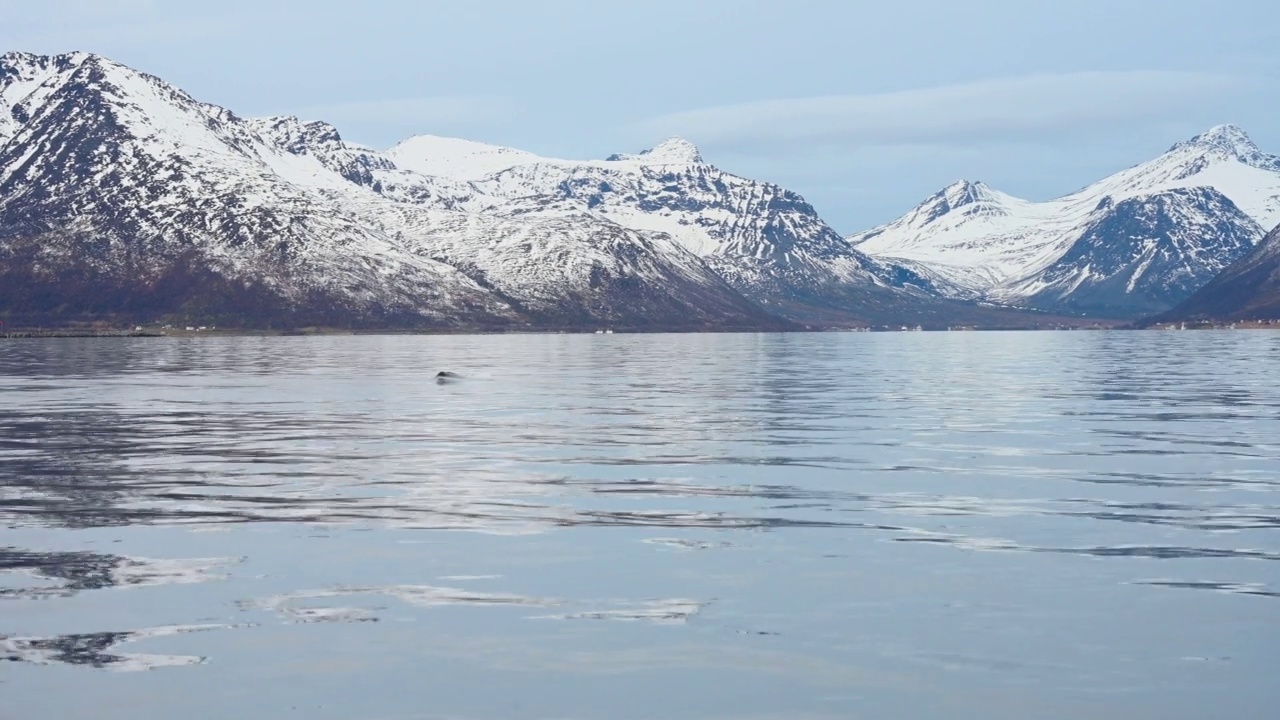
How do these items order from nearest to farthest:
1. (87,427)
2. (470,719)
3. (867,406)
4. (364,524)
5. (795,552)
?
1. (470,719)
2. (795,552)
3. (364,524)
4. (87,427)
5. (867,406)

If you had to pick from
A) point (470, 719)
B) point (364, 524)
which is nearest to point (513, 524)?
point (364, 524)

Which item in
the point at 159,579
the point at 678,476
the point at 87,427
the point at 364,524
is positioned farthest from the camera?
the point at 87,427

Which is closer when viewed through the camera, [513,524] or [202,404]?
[513,524]

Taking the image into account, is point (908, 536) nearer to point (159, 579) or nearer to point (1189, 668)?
point (1189, 668)

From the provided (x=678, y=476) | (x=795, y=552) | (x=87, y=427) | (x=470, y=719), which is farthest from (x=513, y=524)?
(x=87, y=427)

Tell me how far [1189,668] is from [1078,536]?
526 inches

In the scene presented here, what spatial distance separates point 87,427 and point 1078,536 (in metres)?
50.9

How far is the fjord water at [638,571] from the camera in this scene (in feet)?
82.7

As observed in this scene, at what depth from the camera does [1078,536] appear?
39.6 m

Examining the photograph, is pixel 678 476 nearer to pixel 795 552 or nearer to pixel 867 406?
pixel 795 552

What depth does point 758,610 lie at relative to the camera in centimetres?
3084

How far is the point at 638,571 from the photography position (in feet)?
115

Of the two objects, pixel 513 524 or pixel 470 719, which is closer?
pixel 470 719

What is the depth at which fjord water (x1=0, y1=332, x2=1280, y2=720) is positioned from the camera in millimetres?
25203
